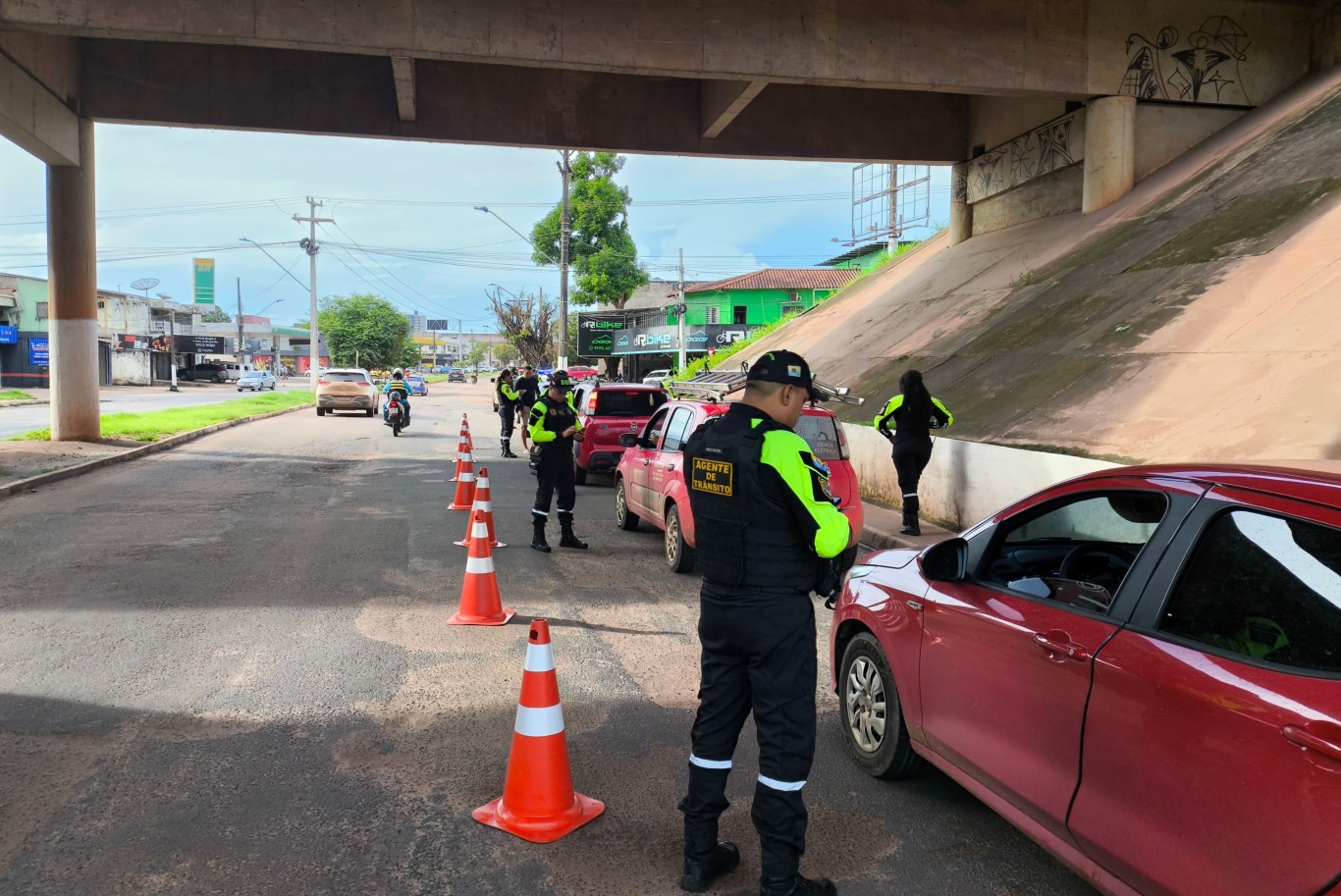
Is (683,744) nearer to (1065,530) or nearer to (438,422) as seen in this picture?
(1065,530)

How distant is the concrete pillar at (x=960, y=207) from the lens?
21.2m

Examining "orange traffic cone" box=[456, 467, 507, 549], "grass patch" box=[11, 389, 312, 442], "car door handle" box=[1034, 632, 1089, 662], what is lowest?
"grass patch" box=[11, 389, 312, 442]

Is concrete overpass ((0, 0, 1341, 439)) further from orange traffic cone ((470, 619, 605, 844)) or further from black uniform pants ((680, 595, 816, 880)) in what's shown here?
black uniform pants ((680, 595, 816, 880))

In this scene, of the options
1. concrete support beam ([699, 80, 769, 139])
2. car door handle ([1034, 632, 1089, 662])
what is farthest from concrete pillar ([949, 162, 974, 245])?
→ car door handle ([1034, 632, 1089, 662])

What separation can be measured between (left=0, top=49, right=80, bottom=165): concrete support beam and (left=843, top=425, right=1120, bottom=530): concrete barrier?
1378cm

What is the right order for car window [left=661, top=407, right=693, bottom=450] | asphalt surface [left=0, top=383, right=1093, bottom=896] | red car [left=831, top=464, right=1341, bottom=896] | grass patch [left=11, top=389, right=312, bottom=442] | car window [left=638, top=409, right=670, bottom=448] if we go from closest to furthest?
red car [left=831, top=464, right=1341, bottom=896] → asphalt surface [left=0, top=383, right=1093, bottom=896] → car window [left=661, top=407, right=693, bottom=450] → car window [left=638, top=409, right=670, bottom=448] → grass patch [left=11, top=389, right=312, bottom=442]

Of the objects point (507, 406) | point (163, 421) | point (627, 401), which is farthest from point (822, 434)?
point (163, 421)

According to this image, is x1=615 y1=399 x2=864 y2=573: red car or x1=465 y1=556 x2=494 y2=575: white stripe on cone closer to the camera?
x1=465 y1=556 x2=494 y2=575: white stripe on cone

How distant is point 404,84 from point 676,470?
988cm

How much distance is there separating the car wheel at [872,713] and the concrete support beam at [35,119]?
1576 centimetres

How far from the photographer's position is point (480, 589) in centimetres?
671

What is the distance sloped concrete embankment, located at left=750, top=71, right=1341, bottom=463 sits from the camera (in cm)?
864

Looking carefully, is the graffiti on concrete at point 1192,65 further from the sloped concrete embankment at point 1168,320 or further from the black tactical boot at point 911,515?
the black tactical boot at point 911,515

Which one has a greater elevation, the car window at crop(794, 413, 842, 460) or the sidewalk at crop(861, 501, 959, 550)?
the car window at crop(794, 413, 842, 460)
